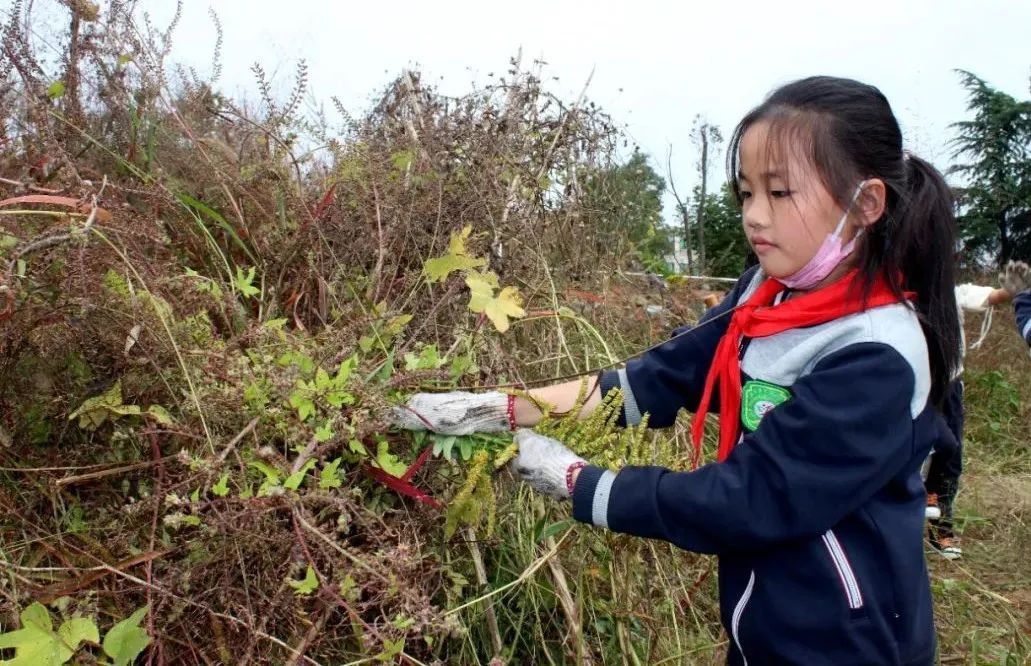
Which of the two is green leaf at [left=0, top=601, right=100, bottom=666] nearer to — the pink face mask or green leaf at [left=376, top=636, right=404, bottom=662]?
green leaf at [left=376, top=636, right=404, bottom=662]

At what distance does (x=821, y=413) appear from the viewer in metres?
1.19

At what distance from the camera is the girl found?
1217 mm

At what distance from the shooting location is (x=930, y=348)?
1.36 meters

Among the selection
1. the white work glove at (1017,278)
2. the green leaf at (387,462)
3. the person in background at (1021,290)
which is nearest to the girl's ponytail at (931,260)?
the green leaf at (387,462)

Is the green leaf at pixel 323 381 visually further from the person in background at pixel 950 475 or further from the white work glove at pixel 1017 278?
the white work glove at pixel 1017 278

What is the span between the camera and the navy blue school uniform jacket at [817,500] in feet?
3.96

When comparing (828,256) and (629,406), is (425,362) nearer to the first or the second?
(629,406)

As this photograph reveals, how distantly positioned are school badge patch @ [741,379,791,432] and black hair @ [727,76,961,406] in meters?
0.22

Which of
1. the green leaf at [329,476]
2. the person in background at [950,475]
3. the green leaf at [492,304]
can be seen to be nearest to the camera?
the green leaf at [329,476]

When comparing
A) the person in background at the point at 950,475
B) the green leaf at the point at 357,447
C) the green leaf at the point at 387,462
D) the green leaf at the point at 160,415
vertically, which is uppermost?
the green leaf at the point at 160,415

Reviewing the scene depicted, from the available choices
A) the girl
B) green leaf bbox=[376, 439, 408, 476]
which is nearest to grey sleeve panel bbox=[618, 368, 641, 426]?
the girl

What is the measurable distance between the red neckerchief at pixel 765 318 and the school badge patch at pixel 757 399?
13mm

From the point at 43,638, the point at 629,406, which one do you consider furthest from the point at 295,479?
the point at 629,406

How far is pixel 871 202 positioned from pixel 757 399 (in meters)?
0.37
